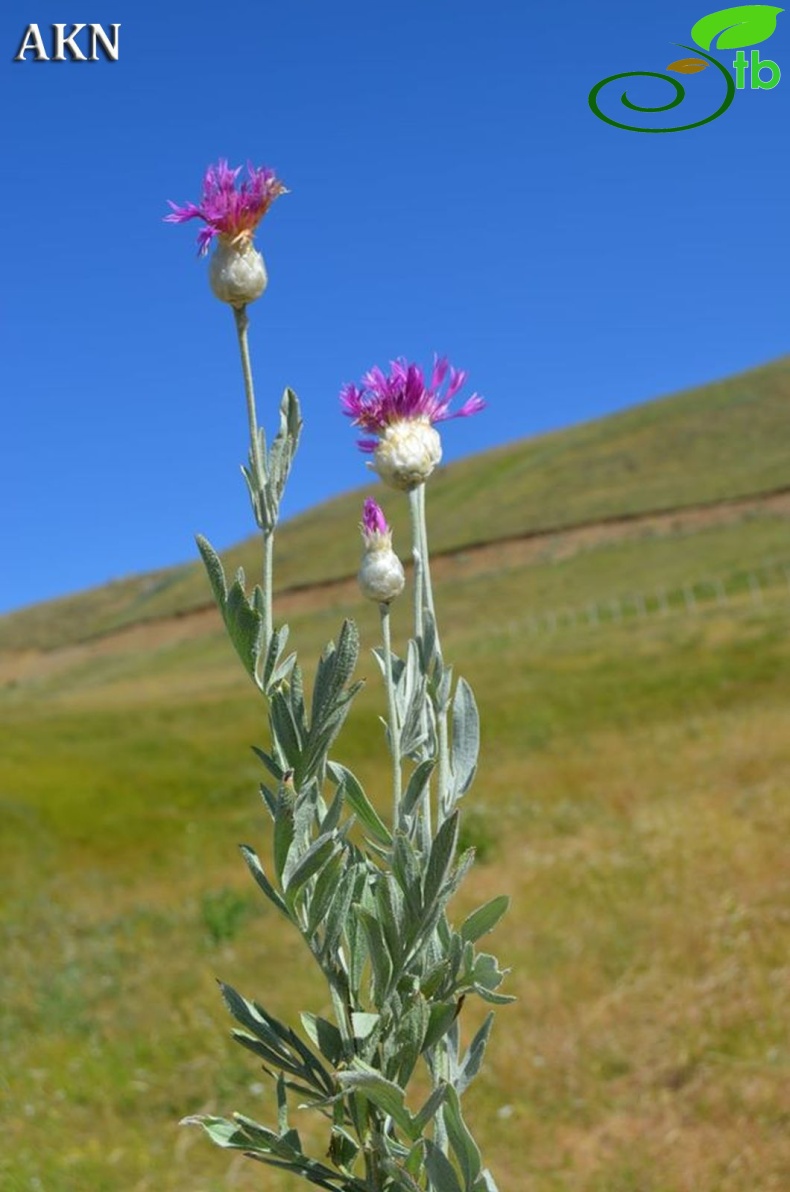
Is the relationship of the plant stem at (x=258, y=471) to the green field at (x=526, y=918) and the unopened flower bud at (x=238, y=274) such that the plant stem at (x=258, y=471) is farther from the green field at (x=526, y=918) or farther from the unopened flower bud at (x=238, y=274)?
the green field at (x=526, y=918)

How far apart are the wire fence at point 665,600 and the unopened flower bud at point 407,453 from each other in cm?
3812

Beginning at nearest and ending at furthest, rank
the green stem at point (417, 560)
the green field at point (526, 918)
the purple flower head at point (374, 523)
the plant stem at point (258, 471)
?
the plant stem at point (258, 471) < the green stem at point (417, 560) < the purple flower head at point (374, 523) < the green field at point (526, 918)

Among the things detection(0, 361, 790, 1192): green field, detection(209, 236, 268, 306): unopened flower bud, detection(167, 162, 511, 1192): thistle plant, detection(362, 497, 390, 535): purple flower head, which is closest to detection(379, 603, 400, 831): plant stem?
detection(167, 162, 511, 1192): thistle plant

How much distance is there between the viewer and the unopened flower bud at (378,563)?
1.62 meters

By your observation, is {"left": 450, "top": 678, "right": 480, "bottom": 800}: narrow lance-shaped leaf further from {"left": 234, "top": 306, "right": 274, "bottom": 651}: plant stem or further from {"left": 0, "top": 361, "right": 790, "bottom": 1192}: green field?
{"left": 0, "top": 361, "right": 790, "bottom": 1192}: green field

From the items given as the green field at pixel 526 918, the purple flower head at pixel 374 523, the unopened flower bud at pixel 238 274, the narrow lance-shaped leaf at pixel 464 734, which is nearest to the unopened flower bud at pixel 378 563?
the purple flower head at pixel 374 523

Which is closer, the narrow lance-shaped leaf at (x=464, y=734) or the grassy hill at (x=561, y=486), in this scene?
the narrow lance-shaped leaf at (x=464, y=734)

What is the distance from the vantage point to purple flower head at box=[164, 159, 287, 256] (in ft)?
5.11

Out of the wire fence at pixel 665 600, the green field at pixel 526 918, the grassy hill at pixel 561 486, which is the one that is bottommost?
the green field at pixel 526 918

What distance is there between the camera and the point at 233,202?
1568 millimetres

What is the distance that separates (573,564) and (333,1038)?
5728 cm

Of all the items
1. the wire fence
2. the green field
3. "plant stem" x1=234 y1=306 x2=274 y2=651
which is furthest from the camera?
the wire fence

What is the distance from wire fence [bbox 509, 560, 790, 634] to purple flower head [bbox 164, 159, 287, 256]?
38.3m

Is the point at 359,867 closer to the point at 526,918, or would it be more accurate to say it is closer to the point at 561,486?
the point at 526,918
